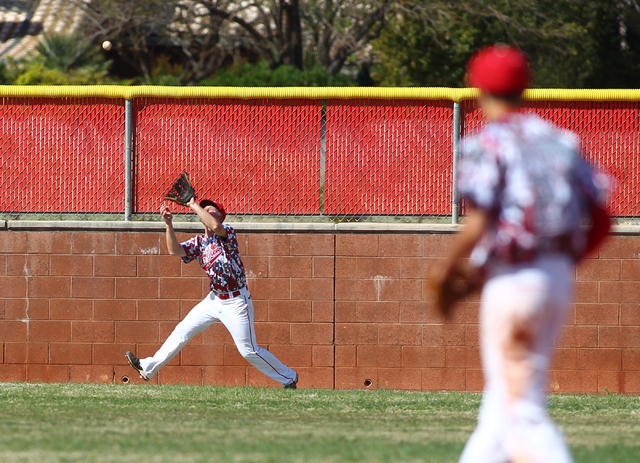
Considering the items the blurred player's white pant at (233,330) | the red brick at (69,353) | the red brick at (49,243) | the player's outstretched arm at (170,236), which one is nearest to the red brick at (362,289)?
the blurred player's white pant at (233,330)

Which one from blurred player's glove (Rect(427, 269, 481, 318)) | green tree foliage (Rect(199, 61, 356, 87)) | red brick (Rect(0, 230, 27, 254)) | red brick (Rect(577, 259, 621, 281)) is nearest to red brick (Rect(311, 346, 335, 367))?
red brick (Rect(577, 259, 621, 281))

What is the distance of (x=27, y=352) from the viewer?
30.3 feet

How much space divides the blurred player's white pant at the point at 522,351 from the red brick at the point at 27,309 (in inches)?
268

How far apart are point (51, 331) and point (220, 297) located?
230cm

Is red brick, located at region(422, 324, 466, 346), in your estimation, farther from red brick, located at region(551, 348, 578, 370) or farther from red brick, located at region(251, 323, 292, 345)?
red brick, located at region(251, 323, 292, 345)

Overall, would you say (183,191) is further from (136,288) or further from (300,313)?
(300,313)

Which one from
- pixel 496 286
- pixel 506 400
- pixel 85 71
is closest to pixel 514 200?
pixel 496 286

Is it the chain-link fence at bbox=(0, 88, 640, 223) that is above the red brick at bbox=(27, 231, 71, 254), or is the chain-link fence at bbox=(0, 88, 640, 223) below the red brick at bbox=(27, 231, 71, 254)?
above

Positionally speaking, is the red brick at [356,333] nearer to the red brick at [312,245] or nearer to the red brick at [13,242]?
the red brick at [312,245]

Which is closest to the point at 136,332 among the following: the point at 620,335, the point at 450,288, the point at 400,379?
the point at 400,379

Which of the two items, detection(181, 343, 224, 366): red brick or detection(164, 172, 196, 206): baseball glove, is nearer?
detection(164, 172, 196, 206): baseball glove

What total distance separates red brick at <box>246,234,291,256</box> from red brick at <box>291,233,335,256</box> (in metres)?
0.07

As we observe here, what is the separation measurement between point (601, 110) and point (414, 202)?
218 centimetres

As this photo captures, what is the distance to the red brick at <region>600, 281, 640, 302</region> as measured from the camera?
9.00 metres
